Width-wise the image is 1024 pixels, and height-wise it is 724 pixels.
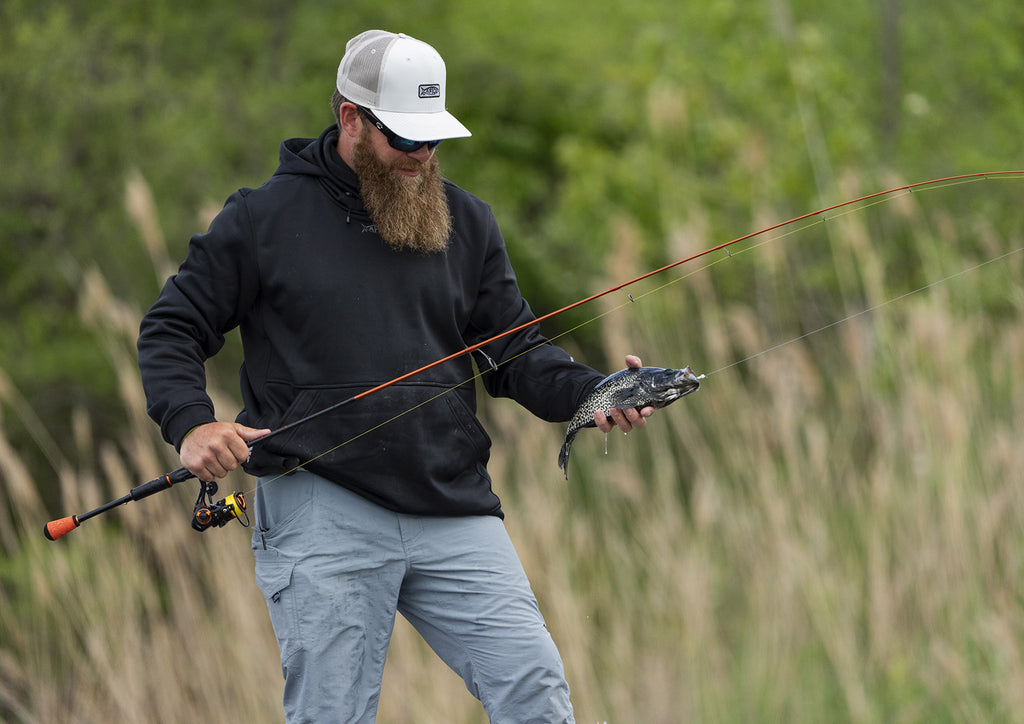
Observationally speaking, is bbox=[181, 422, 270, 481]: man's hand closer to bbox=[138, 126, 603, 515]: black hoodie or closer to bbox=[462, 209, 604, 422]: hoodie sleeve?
bbox=[138, 126, 603, 515]: black hoodie

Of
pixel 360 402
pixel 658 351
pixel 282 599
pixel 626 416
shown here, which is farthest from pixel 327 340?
pixel 658 351

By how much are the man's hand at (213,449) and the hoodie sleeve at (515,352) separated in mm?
713

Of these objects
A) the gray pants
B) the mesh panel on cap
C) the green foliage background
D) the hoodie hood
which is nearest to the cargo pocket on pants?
the gray pants

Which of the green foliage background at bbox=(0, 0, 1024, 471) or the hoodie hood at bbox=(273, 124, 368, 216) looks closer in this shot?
the hoodie hood at bbox=(273, 124, 368, 216)

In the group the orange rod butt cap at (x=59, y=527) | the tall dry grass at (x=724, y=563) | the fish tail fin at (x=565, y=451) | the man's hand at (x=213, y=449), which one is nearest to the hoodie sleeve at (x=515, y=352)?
the fish tail fin at (x=565, y=451)

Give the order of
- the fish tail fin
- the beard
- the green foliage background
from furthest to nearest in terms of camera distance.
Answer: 1. the green foliage background
2. the fish tail fin
3. the beard

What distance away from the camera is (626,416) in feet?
8.84

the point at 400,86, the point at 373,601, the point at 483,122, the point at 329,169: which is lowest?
the point at 373,601

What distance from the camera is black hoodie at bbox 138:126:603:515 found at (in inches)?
104

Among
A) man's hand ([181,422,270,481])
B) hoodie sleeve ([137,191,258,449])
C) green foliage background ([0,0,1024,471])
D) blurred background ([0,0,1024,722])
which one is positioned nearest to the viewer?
man's hand ([181,422,270,481])

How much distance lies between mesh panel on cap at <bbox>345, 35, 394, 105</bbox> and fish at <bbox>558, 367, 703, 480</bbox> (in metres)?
0.82

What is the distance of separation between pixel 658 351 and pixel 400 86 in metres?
2.82

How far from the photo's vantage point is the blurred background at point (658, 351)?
4.85 m

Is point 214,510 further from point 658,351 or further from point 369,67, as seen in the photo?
point 658,351
